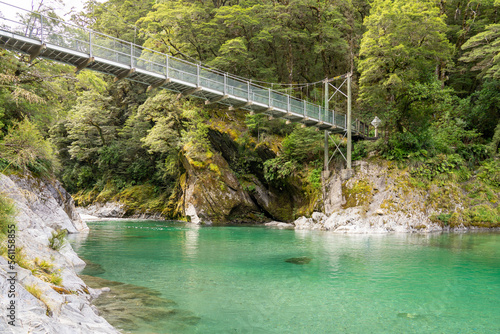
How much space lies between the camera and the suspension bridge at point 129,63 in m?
10.3

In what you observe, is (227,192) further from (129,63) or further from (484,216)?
(484,216)

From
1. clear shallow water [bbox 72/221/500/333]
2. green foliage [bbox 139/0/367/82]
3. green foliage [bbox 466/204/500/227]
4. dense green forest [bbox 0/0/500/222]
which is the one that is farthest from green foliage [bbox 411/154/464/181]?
green foliage [bbox 139/0/367/82]

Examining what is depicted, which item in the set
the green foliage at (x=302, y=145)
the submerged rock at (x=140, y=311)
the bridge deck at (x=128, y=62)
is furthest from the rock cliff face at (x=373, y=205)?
the submerged rock at (x=140, y=311)

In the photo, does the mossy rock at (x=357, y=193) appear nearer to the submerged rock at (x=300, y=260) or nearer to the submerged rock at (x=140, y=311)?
the submerged rock at (x=300, y=260)

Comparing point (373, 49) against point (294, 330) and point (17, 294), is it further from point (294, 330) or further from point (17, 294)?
point (17, 294)

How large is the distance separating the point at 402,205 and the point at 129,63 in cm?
1336

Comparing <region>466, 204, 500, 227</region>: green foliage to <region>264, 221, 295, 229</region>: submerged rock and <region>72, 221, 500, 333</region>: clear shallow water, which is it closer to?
<region>72, 221, 500, 333</region>: clear shallow water

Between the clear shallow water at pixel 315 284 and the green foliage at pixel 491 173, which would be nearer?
the clear shallow water at pixel 315 284

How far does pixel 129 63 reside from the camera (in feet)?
39.8

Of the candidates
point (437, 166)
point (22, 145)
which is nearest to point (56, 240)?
point (22, 145)

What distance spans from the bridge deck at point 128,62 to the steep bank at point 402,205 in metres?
4.63

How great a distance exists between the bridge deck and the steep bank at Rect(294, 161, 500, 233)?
463cm

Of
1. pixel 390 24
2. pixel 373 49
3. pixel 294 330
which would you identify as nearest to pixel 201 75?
pixel 373 49

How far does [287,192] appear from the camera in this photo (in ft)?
73.4
